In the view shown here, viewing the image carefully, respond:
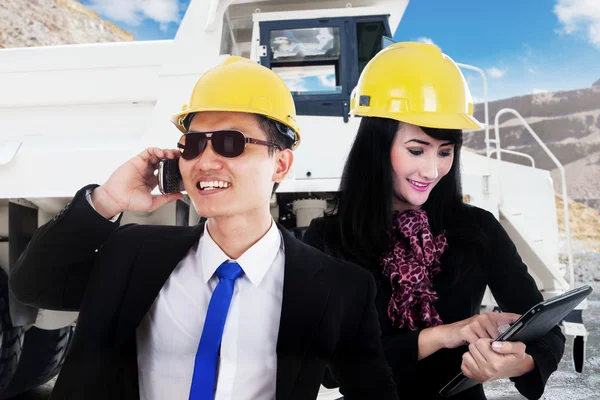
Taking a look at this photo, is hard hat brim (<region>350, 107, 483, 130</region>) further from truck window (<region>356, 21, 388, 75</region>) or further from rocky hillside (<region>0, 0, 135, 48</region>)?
rocky hillside (<region>0, 0, 135, 48</region>)

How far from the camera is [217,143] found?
128 centimetres

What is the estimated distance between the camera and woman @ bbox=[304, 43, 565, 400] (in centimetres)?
147

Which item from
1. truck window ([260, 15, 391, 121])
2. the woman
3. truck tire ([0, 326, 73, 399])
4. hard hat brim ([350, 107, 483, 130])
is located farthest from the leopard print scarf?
truck tire ([0, 326, 73, 399])

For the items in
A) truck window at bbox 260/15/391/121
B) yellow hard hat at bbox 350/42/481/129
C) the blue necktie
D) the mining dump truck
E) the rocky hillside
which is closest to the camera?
the blue necktie

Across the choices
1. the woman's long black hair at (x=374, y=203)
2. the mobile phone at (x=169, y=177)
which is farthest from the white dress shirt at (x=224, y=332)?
the woman's long black hair at (x=374, y=203)

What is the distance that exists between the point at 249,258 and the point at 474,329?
541 mm

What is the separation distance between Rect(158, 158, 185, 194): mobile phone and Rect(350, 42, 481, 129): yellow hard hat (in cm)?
56

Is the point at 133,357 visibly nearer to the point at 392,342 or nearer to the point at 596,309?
the point at 392,342

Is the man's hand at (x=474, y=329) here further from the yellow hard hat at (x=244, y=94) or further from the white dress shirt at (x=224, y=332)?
the yellow hard hat at (x=244, y=94)

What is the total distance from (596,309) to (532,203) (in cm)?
497

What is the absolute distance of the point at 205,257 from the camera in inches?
52.8

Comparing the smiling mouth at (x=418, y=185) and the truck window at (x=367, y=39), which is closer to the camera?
the smiling mouth at (x=418, y=185)

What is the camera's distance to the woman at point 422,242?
1466 mm

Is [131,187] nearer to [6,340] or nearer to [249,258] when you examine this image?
[249,258]
